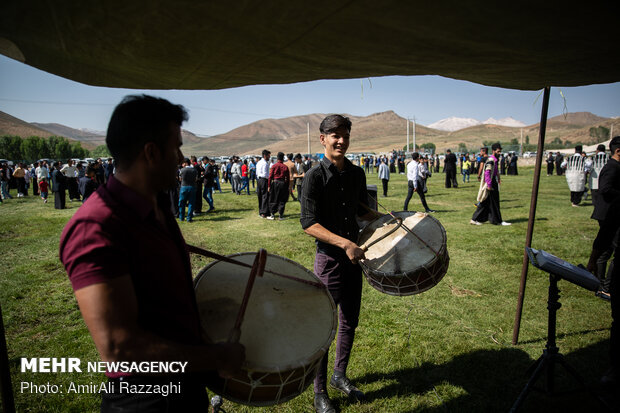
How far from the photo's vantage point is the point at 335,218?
2.68 m

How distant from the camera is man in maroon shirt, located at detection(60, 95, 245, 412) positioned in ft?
3.45

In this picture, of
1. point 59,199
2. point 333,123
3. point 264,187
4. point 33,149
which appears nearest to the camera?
point 333,123

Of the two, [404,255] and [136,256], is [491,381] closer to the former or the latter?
[404,255]

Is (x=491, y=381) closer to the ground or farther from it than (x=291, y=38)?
closer to the ground

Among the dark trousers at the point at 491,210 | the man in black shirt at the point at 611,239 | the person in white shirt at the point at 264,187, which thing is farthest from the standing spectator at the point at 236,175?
the man in black shirt at the point at 611,239

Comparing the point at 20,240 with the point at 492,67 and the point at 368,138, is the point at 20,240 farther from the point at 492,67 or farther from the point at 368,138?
the point at 368,138

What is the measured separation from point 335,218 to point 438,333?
2198mm

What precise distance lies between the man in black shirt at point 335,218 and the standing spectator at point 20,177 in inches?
874

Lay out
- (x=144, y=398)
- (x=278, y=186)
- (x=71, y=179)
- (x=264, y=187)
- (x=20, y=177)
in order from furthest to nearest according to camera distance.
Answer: (x=20, y=177) < (x=71, y=179) < (x=264, y=187) < (x=278, y=186) < (x=144, y=398)

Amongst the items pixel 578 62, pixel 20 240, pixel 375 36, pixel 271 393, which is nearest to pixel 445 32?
pixel 375 36

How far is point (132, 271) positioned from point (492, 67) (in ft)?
7.85

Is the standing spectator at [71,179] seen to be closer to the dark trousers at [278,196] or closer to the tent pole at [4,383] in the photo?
the dark trousers at [278,196]

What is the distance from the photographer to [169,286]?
4.17 feet

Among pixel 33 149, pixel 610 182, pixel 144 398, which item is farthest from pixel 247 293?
pixel 33 149
